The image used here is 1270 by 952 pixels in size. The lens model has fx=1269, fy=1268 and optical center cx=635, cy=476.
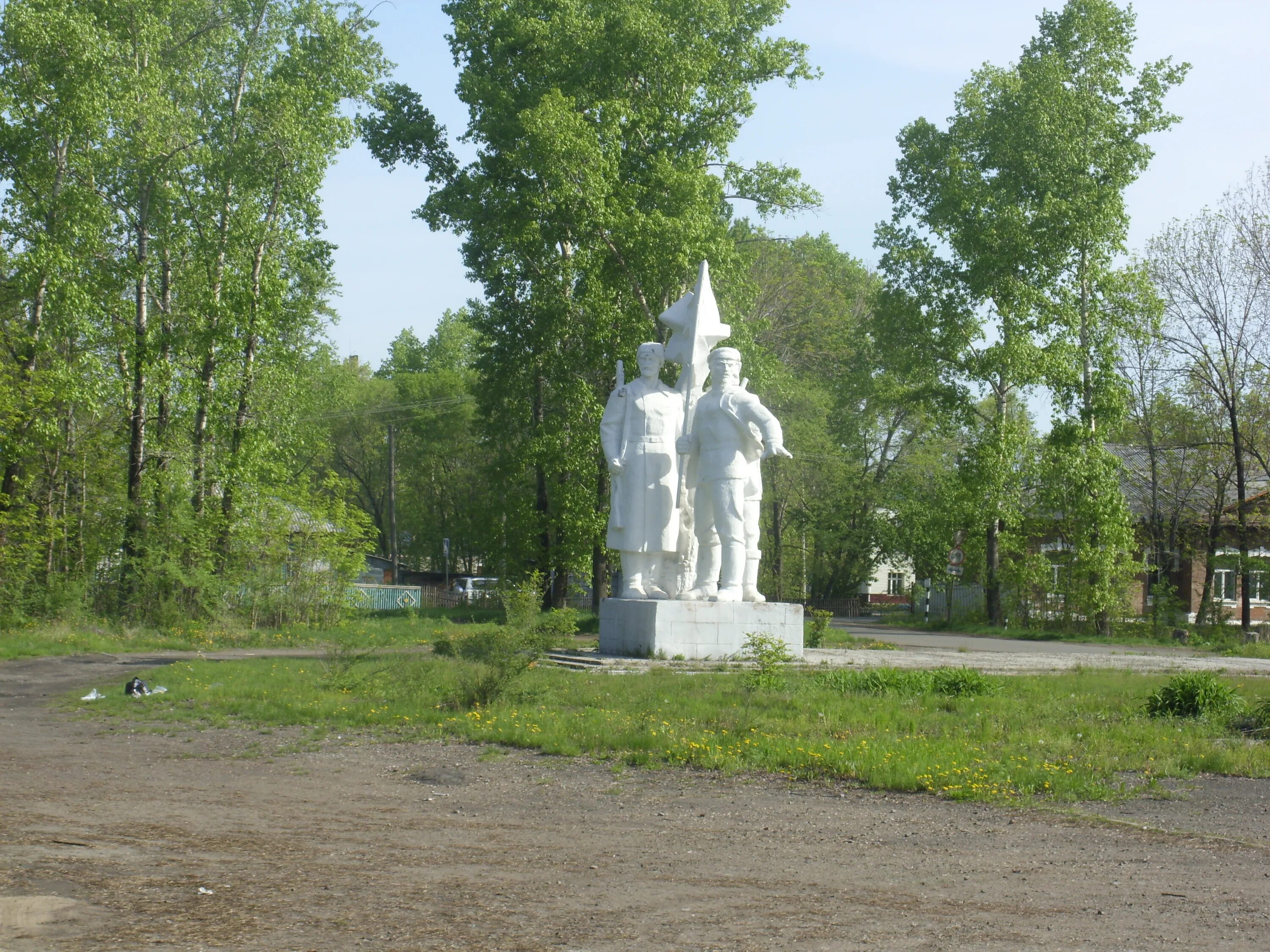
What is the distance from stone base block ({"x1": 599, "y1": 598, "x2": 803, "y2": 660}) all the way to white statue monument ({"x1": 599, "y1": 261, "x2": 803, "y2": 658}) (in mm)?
13

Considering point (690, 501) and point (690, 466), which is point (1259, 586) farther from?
point (690, 466)

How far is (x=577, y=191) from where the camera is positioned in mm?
25781

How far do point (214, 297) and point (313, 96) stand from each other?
454cm

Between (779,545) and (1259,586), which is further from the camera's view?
(779,545)

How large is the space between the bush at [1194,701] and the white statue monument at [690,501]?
5045 mm

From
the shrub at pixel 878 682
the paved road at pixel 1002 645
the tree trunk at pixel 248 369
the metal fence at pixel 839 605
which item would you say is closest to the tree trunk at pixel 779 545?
the metal fence at pixel 839 605

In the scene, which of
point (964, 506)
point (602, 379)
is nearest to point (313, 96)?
point (602, 379)

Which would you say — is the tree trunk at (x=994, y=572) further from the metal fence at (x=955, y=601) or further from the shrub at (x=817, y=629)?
the shrub at (x=817, y=629)

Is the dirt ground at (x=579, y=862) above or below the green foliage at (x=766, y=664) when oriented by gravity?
below

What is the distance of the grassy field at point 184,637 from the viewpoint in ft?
60.6

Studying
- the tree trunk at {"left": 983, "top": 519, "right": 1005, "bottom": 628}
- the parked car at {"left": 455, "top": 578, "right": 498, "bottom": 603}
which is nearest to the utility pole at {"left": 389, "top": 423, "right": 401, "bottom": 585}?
the parked car at {"left": 455, "top": 578, "right": 498, "bottom": 603}

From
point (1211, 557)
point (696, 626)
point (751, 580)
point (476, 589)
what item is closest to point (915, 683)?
point (696, 626)

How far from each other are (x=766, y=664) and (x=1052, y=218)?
63.0ft

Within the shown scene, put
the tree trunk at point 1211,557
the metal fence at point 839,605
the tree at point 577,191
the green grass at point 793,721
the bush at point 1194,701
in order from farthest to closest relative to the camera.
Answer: the metal fence at point 839,605 → the tree trunk at point 1211,557 → the tree at point 577,191 → the bush at point 1194,701 → the green grass at point 793,721
